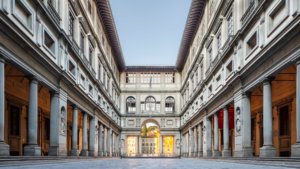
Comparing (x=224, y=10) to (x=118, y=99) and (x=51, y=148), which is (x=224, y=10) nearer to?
(x=51, y=148)

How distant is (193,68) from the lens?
1965 inches

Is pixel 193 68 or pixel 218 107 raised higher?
pixel 193 68

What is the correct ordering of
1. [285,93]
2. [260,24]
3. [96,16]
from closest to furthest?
[260,24]
[285,93]
[96,16]

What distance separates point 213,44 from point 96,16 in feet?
41.9

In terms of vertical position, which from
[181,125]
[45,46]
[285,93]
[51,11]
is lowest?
[181,125]

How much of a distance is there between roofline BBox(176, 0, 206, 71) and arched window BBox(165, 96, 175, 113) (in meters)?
10.1

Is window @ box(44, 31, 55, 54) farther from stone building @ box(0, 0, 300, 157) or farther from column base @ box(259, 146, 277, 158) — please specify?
column base @ box(259, 146, 277, 158)

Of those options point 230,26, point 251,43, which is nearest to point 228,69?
point 230,26

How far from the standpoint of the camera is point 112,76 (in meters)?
55.9

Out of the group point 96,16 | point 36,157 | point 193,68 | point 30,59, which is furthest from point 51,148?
point 193,68

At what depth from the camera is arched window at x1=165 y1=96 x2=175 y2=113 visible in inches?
2744

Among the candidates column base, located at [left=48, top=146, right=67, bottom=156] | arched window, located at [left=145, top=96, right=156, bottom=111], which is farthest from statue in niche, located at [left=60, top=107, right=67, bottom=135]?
arched window, located at [left=145, top=96, right=156, bottom=111]

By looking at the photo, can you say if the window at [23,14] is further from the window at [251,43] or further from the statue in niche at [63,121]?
the window at [251,43]

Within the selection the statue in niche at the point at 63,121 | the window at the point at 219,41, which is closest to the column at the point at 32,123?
the statue in niche at the point at 63,121
